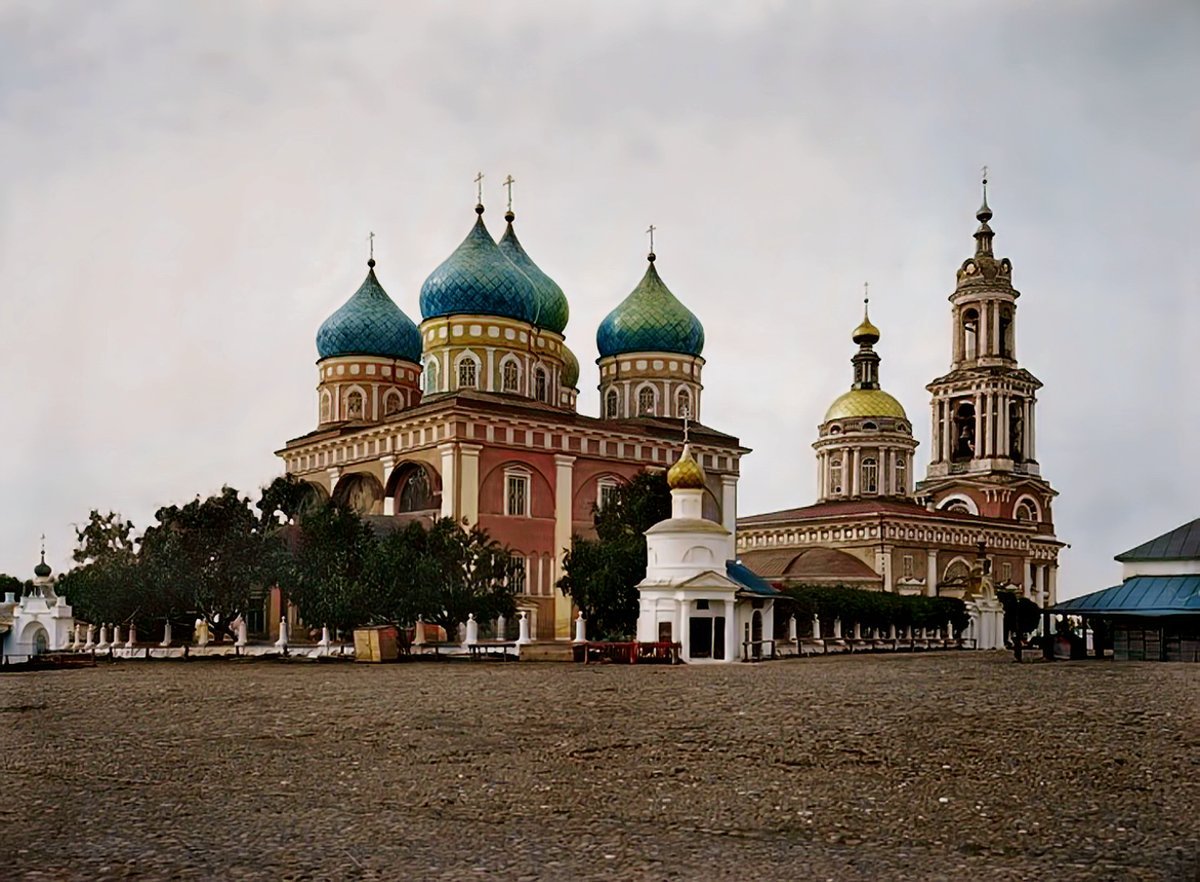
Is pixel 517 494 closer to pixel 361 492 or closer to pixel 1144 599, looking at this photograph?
pixel 361 492

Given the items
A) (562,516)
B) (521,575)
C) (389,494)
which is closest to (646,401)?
(562,516)

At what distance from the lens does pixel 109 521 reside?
36812mm

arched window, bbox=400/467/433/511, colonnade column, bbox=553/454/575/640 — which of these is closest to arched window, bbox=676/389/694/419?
colonnade column, bbox=553/454/575/640

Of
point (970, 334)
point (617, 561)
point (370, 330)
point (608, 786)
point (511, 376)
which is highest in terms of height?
point (970, 334)

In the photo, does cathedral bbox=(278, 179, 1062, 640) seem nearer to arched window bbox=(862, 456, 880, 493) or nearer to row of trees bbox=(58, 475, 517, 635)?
arched window bbox=(862, 456, 880, 493)

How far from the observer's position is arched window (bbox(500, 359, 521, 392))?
4570cm

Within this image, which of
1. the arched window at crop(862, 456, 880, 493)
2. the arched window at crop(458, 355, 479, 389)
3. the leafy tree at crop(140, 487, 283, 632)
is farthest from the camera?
the arched window at crop(862, 456, 880, 493)

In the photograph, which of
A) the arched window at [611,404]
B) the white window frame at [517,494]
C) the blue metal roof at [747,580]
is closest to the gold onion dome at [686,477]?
the blue metal roof at [747,580]

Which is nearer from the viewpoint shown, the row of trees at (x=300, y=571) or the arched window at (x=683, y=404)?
the row of trees at (x=300, y=571)

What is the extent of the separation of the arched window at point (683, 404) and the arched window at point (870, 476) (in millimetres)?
19801

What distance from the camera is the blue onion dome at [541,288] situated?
48.9 meters

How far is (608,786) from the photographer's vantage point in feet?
31.4

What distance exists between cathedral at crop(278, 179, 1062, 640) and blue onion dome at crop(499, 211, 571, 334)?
0.08 m

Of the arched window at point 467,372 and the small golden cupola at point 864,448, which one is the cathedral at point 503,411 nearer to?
the arched window at point 467,372
